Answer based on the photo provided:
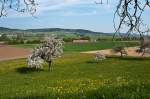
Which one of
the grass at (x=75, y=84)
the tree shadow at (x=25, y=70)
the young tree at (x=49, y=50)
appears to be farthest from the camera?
the young tree at (x=49, y=50)

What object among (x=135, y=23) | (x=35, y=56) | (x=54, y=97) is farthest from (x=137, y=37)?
(x=35, y=56)

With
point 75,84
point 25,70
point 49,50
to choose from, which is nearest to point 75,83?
point 75,84

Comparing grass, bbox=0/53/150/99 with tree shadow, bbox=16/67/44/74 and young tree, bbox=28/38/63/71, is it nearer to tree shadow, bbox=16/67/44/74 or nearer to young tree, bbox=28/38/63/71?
tree shadow, bbox=16/67/44/74

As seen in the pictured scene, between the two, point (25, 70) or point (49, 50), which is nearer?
point (25, 70)

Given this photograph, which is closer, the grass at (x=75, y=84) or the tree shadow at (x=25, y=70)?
the grass at (x=75, y=84)

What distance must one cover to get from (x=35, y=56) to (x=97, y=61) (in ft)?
69.1

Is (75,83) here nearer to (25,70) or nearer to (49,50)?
(25,70)

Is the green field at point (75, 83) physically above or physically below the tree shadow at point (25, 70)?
Result: above

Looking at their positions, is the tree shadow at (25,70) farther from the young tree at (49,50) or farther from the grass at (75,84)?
the young tree at (49,50)

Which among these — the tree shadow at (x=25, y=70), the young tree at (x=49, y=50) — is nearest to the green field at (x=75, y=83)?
the tree shadow at (x=25, y=70)

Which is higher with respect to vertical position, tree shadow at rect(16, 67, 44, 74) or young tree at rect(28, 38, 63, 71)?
young tree at rect(28, 38, 63, 71)

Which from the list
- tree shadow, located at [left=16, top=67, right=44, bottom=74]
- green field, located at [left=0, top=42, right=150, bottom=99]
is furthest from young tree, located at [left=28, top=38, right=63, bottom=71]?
green field, located at [left=0, top=42, right=150, bottom=99]

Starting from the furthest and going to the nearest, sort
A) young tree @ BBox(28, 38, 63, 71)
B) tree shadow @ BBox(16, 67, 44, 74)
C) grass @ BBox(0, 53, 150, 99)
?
young tree @ BBox(28, 38, 63, 71), tree shadow @ BBox(16, 67, 44, 74), grass @ BBox(0, 53, 150, 99)

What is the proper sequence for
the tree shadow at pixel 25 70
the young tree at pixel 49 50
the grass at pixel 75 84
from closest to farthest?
the grass at pixel 75 84 < the tree shadow at pixel 25 70 < the young tree at pixel 49 50
